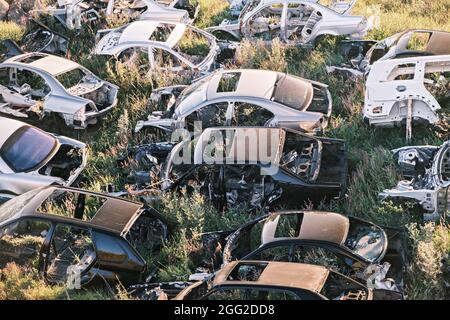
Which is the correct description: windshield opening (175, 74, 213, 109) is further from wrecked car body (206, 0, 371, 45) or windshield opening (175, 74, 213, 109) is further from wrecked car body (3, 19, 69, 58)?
wrecked car body (3, 19, 69, 58)

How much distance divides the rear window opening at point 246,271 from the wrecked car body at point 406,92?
4586 millimetres

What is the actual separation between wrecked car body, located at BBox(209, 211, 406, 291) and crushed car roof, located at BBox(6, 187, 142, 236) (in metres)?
1.32

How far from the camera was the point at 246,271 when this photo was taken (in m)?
8.77

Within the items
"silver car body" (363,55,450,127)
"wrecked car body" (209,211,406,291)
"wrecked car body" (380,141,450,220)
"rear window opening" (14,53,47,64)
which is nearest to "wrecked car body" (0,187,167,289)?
"wrecked car body" (209,211,406,291)

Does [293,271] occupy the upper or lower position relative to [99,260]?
upper

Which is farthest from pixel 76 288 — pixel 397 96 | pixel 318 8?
pixel 318 8

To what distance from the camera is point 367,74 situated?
13.8m

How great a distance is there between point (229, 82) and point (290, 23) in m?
3.68

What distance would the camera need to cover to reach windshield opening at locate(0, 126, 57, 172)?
11789 millimetres

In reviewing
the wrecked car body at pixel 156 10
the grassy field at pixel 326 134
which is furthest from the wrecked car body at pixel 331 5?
the wrecked car body at pixel 156 10

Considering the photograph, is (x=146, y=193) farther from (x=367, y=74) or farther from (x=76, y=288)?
(x=367, y=74)

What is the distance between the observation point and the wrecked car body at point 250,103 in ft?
39.8

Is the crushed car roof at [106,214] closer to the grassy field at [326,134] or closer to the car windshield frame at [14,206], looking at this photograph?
the car windshield frame at [14,206]
